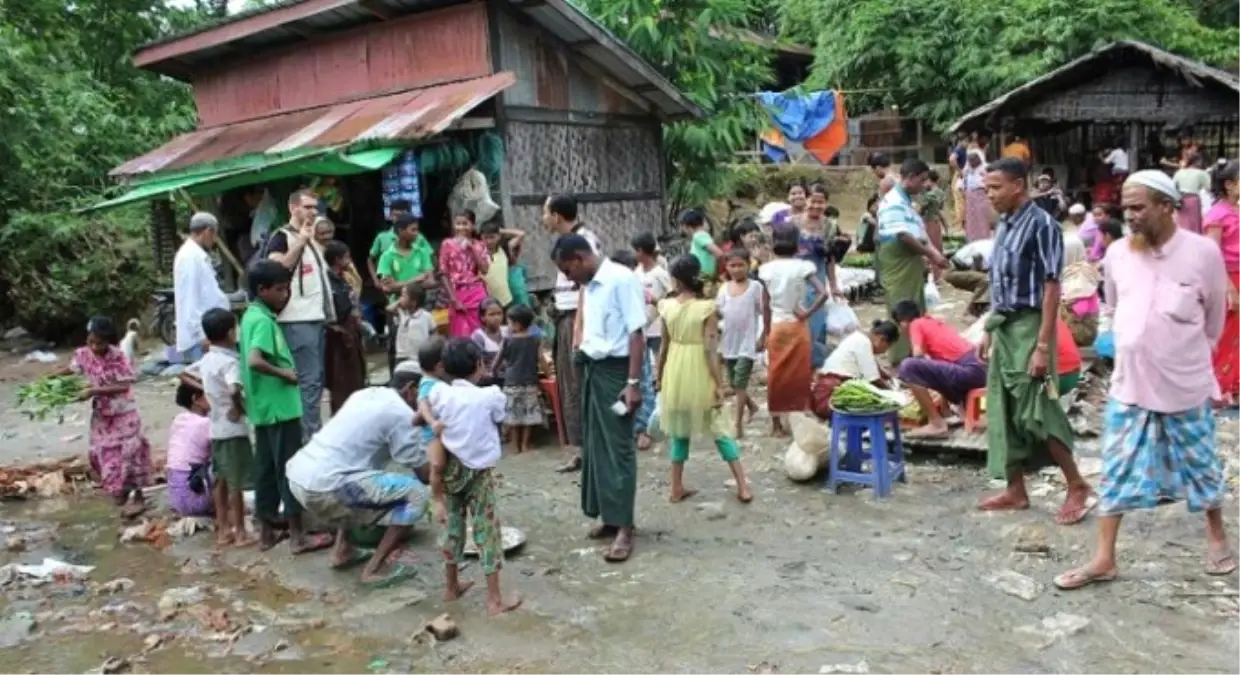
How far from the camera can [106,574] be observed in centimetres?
548

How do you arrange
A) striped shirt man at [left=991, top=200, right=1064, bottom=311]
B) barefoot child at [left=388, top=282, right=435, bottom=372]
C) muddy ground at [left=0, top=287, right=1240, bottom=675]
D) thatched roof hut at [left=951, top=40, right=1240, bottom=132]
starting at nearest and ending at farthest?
muddy ground at [left=0, top=287, right=1240, bottom=675], striped shirt man at [left=991, top=200, right=1064, bottom=311], barefoot child at [left=388, top=282, right=435, bottom=372], thatched roof hut at [left=951, top=40, right=1240, bottom=132]

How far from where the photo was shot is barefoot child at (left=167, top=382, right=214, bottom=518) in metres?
5.99

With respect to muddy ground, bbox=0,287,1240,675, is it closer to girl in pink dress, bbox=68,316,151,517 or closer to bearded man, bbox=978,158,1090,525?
bearded man, bbox=978,158,1090,525

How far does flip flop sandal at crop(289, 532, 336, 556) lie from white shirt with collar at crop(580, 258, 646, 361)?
1861 mm

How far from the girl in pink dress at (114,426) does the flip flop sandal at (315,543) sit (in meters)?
1.73

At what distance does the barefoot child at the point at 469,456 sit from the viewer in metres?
4.46

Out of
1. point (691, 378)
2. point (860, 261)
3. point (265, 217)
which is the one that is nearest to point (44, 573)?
point (691, 378)

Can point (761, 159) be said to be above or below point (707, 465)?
above

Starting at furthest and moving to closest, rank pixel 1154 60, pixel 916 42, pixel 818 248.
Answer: pixel 916 42, pixel 1154 60, pixel 818 248

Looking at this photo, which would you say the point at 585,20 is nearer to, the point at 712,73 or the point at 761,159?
the point at 712,73

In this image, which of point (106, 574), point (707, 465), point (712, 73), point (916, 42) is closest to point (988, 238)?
point (712, 73)

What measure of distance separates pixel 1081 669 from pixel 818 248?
4.80 metres

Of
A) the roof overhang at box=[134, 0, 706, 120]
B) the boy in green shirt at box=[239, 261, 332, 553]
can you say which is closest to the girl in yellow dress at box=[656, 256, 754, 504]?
the boy in green shirt at box=[239, 261, 332, 553]

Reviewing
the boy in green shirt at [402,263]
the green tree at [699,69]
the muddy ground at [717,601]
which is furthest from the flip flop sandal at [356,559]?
the green tree at [699,69]
